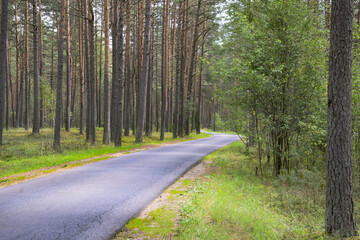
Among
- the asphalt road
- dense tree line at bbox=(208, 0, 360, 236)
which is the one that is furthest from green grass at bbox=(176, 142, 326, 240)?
dense tree line at bbox=(208, 0, 360, 236)

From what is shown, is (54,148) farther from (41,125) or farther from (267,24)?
(41,125)

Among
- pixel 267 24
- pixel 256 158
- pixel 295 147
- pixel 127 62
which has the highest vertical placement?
pixel 127 62

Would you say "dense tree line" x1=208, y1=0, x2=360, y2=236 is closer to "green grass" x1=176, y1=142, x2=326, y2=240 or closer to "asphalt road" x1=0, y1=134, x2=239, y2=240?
"green grass" x1=176, y1=142, x2=326, y2=240

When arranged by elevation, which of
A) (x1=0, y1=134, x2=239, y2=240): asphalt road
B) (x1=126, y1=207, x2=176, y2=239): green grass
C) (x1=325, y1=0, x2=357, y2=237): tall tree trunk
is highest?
(x1=325, y1=0, x2=357, y2=237): tall tree trunk

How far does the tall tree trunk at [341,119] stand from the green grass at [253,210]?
1.77 feet

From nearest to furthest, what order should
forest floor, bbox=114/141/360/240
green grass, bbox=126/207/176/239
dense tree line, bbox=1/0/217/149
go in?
1. green grass, bbox=126/207/176/239
2. forest floor, bbox=114/141/360/240
3. dense tree line, bbox=1/0/217/149

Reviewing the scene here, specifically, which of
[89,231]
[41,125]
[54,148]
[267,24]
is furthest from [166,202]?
[41,125]

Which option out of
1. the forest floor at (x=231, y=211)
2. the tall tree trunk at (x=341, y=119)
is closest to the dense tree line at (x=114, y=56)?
the forest floor at (x=231, y=211)

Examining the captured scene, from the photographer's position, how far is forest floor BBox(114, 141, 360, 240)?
4.48 metres

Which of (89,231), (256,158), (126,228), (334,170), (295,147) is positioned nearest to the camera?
(89,231)

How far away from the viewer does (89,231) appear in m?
3.96

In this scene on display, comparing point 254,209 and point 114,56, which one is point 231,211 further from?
point 114,56

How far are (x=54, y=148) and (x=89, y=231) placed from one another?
40.3 feet

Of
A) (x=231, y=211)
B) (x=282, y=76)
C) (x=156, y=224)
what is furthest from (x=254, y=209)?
(x=282, y=76)
